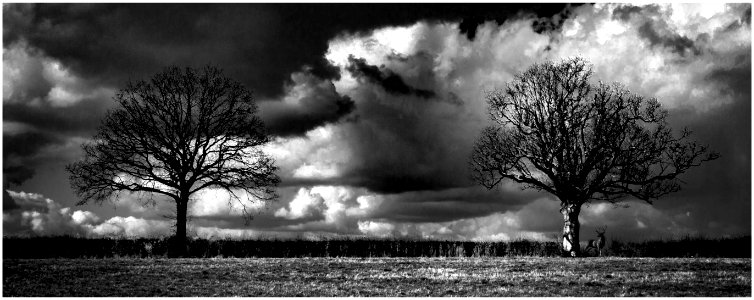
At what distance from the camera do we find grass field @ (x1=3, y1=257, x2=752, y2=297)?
67.2 ft

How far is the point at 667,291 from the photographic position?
2039cm

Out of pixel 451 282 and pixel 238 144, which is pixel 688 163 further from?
pixel 238 144

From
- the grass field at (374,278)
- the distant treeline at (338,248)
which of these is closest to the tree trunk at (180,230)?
the distant treeline at (338,248)

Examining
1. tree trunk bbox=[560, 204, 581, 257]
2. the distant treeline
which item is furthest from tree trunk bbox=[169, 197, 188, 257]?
tree trunk bbox=[560, 204, 581, 257]

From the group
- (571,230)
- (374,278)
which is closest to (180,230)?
(374,278)

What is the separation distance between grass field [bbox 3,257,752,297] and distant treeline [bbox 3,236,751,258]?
28.2 ft

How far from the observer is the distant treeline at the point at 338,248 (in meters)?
37.4

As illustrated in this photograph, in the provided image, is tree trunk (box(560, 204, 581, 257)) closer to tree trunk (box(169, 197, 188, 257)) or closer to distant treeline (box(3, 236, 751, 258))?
distant treeline (box(3, 236, 751, 258))

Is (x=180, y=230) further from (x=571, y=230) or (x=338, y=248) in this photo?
(x=571, y=230)

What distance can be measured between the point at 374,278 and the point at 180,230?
2015 cm

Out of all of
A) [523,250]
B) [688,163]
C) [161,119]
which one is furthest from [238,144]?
[688,163]

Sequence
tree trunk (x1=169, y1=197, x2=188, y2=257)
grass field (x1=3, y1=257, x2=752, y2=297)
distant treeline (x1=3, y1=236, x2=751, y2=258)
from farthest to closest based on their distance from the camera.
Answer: tree trunk (x1=169, y1=197, x2=188, y2=257) → distant treeline (x1=3, y1=236, x2=751, y2=258) → grass field (x1=3, y1=257, x2=752, y2=297)

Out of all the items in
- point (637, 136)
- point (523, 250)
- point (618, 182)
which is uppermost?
point (637, 136)

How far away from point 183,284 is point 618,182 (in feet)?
90.3
